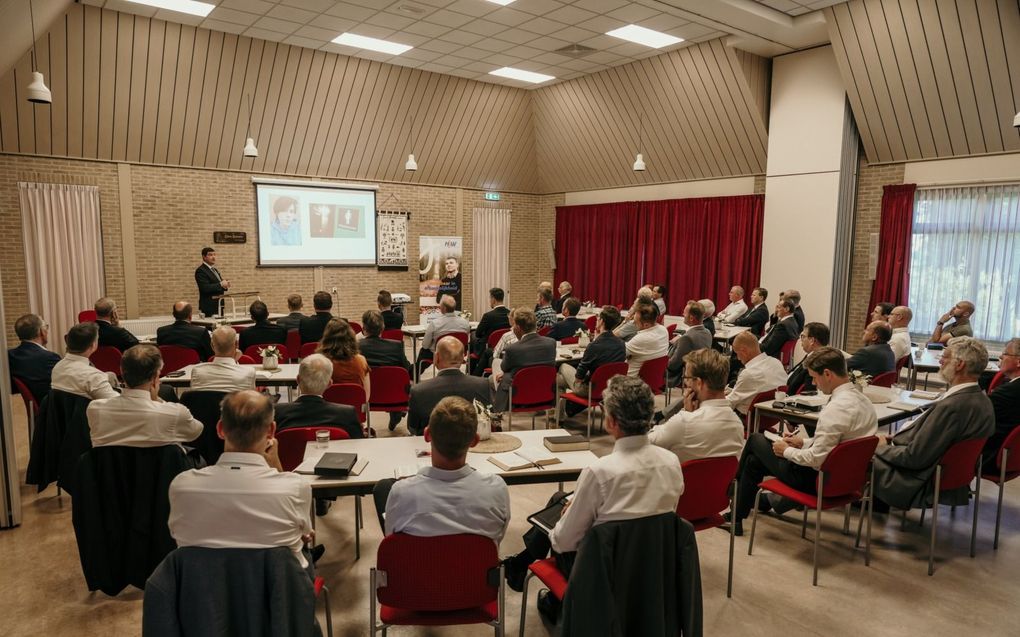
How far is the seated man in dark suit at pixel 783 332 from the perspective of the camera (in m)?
7.34

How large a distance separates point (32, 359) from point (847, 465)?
5745 millimetres

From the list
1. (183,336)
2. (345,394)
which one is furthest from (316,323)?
(345,394)

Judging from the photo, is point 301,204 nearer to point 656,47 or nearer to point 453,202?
point 453,202

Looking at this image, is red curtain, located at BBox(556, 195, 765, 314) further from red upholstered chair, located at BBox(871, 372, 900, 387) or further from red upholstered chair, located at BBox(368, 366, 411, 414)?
red upholstered chair, located at BBox(368, 366, 411, 414)

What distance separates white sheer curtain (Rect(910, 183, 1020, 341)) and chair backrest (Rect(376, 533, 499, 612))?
29.3 feet

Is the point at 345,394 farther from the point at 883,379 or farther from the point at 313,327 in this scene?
the point at 883,379

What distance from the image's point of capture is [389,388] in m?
5.79

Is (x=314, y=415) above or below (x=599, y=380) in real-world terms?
above

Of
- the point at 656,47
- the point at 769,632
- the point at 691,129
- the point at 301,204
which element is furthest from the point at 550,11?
the point at 769,632

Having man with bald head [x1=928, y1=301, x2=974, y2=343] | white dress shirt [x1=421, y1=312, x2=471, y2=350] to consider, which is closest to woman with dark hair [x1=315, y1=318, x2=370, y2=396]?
white dress shirt [x1=421, y1=312, x2=471, y2=350]

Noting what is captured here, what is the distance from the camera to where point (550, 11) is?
8188mm

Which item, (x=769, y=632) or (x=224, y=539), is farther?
(x=769, y=632)

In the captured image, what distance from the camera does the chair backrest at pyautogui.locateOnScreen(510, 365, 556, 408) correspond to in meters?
5.86

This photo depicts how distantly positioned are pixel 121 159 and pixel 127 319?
2.43 m
